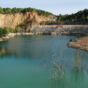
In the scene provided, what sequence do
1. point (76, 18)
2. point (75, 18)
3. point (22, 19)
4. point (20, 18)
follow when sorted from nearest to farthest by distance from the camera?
point (76, 18) → point (75, 18) → point (20, 18) → point (22, 19)

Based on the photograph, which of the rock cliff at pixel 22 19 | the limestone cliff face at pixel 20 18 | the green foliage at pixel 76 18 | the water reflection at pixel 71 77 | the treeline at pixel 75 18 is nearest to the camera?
the water reflection at pixel 71 77

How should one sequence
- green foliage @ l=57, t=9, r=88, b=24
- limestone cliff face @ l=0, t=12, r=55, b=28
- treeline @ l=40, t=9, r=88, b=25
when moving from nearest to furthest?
1. green foliage @ l=57, t=9, r=88, b=24
2. treeline @ l=40, t=9, r=88, b=25
3. limestone cliff face @ l=0, t=12, r=55, b=28

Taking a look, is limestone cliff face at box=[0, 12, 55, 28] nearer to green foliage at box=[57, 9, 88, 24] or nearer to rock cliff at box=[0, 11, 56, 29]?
rock cliff at box=[0, 11, 56, 29]

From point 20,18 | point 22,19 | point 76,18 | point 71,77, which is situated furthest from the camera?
point 22,19

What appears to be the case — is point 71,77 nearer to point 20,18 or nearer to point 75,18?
point 75,18

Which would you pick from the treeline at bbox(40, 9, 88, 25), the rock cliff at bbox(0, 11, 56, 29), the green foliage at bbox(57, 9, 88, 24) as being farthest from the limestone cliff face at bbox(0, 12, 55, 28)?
the green foliage at bbox(57, 9, 88, 24)

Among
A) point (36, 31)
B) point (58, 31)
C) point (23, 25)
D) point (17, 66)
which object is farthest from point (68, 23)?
point (17, 66)

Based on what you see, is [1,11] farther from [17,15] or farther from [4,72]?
[4,72]

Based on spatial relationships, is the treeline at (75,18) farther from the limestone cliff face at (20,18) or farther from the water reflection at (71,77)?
the water reflection at (71,77)

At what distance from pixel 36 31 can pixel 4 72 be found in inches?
2674

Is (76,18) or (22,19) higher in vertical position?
(22,19)

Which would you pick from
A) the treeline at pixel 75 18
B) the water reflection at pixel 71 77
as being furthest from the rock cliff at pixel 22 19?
the water reflection at pixel 71 77

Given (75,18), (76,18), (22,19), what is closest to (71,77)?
(76,18)

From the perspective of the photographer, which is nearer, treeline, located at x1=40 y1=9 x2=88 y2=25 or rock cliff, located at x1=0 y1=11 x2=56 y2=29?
treeline, located at x1=40 y1=9 x2=88 y2=25
